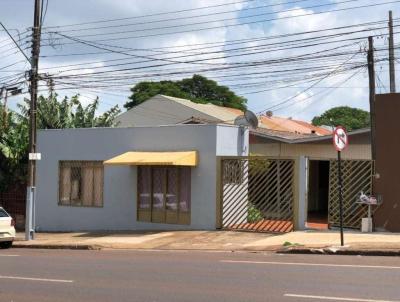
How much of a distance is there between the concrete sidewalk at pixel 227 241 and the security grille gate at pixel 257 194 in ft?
2.96

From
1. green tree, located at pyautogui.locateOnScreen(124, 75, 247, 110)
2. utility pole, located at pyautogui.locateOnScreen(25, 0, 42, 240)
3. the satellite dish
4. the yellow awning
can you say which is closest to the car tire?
utility pole, located at pyautogui.locateOnScreen(25, 0, 42, 240)

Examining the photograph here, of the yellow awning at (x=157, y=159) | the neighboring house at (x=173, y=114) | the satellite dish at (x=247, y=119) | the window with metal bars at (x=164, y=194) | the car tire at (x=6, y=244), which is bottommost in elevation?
the car tire at (x=6, y=244)

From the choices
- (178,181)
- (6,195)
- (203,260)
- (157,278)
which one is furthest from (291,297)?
(6,195)

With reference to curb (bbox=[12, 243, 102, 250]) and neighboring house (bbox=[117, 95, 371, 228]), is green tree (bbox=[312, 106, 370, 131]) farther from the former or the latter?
curb (bbox=[12, 243, 102, 250])

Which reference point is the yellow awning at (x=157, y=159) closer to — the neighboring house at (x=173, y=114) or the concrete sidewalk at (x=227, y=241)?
the concrete sidewalk at (x=227, y=241)

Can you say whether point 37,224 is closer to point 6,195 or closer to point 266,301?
point 6,195

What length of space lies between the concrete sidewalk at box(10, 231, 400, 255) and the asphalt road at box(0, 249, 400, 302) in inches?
42.9

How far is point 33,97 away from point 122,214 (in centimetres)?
493

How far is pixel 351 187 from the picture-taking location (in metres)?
17.5

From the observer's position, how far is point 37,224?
23438mm

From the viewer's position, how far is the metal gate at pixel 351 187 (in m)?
17.2

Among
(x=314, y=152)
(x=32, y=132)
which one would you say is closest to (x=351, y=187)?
(x=314, y=152)

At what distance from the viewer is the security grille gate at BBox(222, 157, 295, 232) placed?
715 inches

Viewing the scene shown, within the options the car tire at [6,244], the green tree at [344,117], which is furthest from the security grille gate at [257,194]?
the green tree at [344,117]
